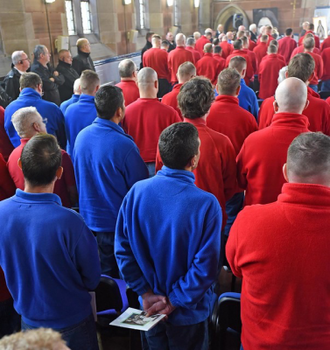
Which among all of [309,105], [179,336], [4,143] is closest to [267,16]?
[309,105]

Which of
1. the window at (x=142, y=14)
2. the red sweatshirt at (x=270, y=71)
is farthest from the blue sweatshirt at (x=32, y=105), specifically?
the window at (x=142, y=14)

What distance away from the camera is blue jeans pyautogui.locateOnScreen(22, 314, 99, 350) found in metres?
1.77

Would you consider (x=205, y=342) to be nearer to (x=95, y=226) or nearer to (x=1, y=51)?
(x=95, y=226)

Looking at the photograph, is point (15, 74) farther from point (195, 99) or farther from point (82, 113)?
point (195, 99)

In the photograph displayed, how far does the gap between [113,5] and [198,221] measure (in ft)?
33.4

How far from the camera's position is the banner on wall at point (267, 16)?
53.7 feet

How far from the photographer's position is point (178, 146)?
5.69 ft

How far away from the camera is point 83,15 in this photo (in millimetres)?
9938

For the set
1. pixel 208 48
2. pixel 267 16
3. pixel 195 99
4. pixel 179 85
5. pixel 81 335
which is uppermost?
pixel 267 16

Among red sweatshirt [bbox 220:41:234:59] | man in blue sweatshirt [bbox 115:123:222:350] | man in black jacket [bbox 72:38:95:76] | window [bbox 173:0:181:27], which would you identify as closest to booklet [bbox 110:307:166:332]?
man in blue sweatshirt [bbox 115:123:222:350]

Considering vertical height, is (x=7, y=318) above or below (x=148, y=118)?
below

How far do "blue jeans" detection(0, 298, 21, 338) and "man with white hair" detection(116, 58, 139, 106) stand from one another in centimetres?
298

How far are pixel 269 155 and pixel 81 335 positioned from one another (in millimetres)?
1554

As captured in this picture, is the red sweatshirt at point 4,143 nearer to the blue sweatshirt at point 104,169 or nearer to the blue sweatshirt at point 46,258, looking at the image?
the blue sweatshirt at point 104,169
